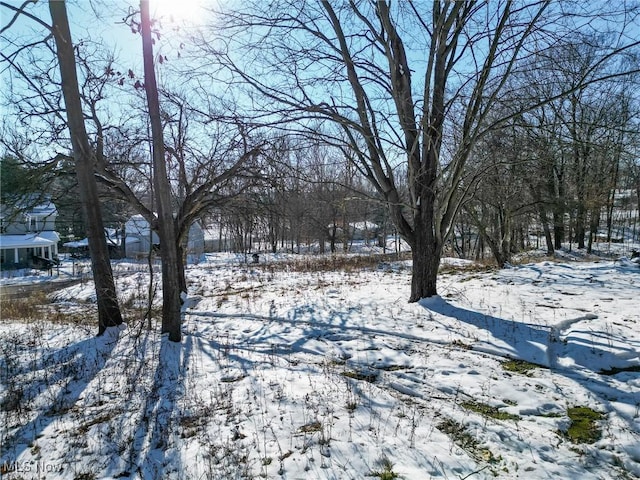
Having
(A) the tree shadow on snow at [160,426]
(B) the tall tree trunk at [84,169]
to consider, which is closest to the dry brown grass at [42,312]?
(B) the tall tree trunk at [84,169]

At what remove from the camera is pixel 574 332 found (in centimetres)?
512

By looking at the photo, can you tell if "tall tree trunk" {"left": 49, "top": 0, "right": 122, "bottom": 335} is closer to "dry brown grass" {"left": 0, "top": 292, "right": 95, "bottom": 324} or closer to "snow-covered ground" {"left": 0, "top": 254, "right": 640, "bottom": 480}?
"snow-covered ground" {"left": 0, "top": 254, "right": 640, "bottom": 480}

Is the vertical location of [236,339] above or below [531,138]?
below

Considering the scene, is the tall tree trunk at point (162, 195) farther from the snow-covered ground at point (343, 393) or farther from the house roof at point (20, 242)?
the house roof at point (20, 242)

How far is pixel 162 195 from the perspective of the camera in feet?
19.5

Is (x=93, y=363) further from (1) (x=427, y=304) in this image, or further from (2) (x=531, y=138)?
(2) (x=531, y=138)

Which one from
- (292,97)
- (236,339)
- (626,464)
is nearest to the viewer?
(626,464)

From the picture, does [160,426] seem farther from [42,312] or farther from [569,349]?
[42,312]

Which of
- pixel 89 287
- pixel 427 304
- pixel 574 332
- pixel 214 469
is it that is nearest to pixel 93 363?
pixel 214 469

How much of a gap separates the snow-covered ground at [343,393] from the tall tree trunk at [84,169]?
0.58 m

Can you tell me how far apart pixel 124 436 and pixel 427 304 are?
17.6ft

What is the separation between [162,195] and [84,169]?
1.71 metres

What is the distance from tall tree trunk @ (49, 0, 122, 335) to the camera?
612 centimetres

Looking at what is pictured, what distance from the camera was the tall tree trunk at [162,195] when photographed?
563 cm
